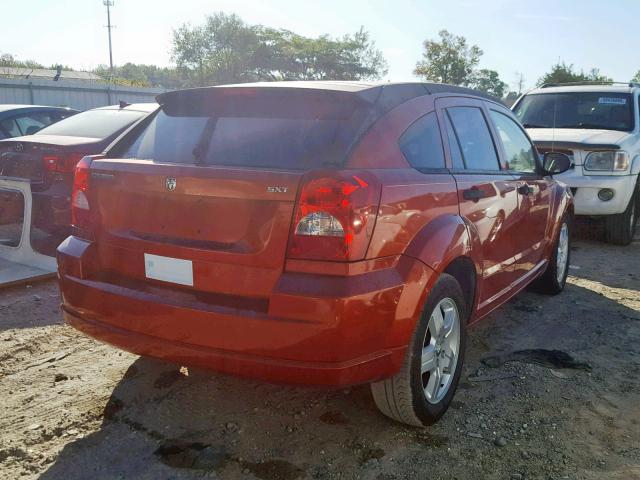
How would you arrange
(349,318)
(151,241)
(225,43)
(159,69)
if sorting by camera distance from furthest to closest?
(159,69), (225,43), (151,241), (349,318)

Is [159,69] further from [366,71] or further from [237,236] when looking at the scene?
[237,236]

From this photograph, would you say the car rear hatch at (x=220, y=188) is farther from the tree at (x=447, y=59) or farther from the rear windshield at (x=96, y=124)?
the tree at (x=447, y=59)

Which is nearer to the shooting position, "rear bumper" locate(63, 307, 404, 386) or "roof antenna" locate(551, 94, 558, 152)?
"rear bumper" locate(63, 307, 404, 386)

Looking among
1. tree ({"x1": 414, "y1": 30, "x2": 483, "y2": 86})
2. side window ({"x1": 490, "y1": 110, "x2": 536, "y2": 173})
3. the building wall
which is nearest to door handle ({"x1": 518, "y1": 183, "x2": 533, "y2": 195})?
side window ({"x1": 490, "y1": 110, "x2": 536, "y2": 173})

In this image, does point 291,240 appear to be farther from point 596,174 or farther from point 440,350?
point 596,174

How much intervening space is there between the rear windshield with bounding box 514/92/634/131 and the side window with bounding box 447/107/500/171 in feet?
15.4

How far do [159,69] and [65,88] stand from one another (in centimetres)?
7799

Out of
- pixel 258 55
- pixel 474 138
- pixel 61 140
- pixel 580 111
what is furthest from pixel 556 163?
pixel 258 55

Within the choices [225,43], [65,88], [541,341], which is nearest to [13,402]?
[541,341]

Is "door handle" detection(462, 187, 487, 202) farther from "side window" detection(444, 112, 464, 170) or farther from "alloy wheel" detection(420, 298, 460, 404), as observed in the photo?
"alloy wheel" detection(420, 298, 460, 404)

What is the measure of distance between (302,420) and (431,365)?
28.0 inches

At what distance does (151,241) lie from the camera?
2.68 metres

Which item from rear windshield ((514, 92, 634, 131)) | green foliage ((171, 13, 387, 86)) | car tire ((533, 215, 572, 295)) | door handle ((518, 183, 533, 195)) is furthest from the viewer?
green foliage ((171, 13, 387, 86))

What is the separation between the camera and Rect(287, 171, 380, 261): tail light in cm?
232
